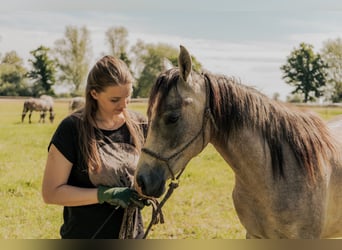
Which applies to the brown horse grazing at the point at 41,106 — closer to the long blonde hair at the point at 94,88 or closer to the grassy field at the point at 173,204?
the grassy field at the point at 173,204

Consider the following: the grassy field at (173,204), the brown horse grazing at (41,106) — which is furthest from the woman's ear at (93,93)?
the brown horse grazing at (41,106)

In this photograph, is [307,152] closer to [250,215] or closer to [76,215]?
[250,215]

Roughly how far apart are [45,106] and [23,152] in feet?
28.0

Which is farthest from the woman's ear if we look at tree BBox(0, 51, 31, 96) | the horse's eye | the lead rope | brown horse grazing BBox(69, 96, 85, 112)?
tree BBox(0, 51, 31, 96)

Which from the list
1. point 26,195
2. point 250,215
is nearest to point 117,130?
point 250,215

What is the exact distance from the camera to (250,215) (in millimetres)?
2236

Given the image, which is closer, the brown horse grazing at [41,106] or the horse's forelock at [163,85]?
the horse's forelock at [163,85]

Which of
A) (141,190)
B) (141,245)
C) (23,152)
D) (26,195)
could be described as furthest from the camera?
(23,152)

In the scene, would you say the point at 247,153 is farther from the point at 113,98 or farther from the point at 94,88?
the point at 94,88

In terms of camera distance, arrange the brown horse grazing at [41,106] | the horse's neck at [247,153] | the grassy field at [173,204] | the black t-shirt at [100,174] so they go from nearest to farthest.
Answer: the black t-shirt at [100,174] < the horse's neck at [247,153] < the grassy field at [173,204] < the brown horse grazing at [41,106]

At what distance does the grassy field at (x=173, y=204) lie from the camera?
4.41 m

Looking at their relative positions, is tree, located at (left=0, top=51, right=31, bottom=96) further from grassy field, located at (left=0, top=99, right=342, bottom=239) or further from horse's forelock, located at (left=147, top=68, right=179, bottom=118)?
horse's forelock, located at (left=147, top=68, right=179, bottom=118)

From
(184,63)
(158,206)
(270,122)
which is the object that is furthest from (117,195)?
(270,122)

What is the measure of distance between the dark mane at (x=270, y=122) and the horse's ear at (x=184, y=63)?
17cm
